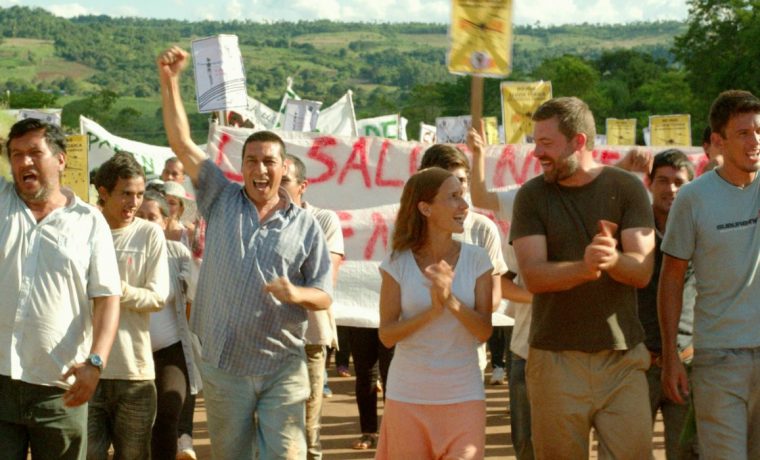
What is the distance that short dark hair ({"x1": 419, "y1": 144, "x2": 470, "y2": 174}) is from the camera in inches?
279

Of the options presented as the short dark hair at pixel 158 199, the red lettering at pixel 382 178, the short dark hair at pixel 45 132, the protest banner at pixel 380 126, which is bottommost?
the protest banner at pixel 380 126

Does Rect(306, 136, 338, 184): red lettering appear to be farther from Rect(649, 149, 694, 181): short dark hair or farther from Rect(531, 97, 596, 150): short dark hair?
Rect(531, 97, 596, 150): short dark hair

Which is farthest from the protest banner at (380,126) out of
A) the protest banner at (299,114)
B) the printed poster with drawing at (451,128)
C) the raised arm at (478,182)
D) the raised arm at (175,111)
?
the raised arm at (175,111)

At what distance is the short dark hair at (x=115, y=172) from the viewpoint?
714 cm

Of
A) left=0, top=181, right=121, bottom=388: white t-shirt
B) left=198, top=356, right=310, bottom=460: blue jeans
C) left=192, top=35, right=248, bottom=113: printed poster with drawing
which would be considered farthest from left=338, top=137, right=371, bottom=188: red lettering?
left=0, top=181, right=121, bottom=388: white t-shirt

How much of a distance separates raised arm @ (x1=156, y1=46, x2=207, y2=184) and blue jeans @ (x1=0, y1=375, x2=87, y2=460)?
4.16 ft

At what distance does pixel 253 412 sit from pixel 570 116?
1932mm

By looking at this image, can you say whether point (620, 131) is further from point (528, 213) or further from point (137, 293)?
point (528, 213)

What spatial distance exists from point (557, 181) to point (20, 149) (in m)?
2.12

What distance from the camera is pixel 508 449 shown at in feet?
30.9

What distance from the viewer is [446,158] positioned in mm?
7098

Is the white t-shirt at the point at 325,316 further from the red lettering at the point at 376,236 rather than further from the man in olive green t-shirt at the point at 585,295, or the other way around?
the red lettering at the point at 376,236

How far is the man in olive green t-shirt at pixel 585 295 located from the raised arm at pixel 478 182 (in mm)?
1410

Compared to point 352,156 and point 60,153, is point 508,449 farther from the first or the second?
point 60,153
